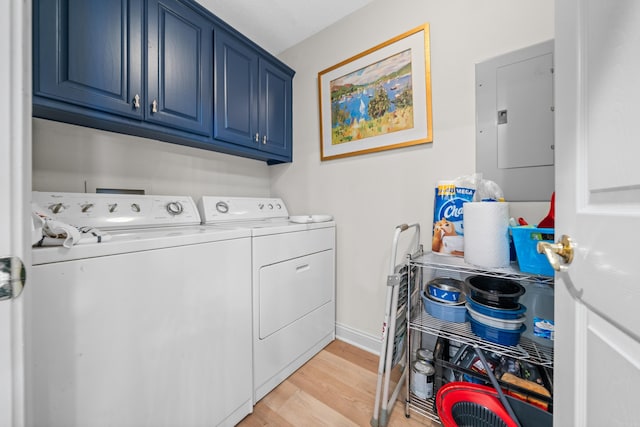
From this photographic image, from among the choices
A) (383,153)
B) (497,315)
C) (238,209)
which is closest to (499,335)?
(497,315)

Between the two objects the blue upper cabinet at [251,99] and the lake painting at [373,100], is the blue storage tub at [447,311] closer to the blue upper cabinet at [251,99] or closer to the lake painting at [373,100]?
the lake painting at [373,100]

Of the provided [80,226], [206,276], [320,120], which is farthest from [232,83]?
[206,276]

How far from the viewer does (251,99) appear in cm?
171

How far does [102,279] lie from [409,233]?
152 centimetres

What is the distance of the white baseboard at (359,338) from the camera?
1.67 m

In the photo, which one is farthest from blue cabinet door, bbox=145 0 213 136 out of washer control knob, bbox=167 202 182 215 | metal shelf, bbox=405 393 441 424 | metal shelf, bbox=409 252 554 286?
metal shelf, bbox=405 393 441 424

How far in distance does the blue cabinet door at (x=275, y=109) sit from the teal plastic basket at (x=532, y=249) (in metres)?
1.65

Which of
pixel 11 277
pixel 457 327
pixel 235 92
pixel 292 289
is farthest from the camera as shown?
pixel 235 92

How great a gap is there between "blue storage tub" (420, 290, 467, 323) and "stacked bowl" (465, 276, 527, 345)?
29mm

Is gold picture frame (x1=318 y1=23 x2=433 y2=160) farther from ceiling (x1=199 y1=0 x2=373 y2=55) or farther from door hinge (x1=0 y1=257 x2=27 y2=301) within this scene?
door hinge (x1=0 y1=257 x2=27 y2=301)

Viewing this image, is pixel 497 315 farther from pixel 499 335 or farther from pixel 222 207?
pixel 222 207

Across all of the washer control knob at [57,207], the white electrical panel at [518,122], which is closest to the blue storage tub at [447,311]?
the white electrical panel at [518,122]

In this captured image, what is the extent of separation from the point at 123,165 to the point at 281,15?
151 centimetres

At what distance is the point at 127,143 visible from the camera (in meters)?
1.41
